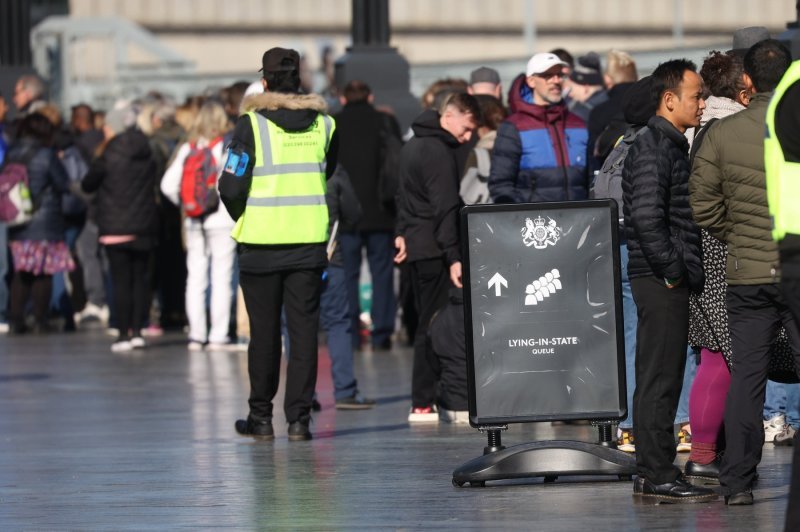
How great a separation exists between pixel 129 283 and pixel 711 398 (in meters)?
8.90

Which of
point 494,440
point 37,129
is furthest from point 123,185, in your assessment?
point 494,440

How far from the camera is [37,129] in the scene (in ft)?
59.7

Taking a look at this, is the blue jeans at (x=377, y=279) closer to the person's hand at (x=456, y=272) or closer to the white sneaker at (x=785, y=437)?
the person's hand at (x=456, y=272)

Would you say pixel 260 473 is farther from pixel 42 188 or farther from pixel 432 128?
pixel 42 188

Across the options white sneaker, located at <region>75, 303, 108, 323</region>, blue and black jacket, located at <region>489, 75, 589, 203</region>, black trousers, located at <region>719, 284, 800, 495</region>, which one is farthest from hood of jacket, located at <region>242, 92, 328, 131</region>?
white sneaker, located at <region>75, 303, 108, 323</region>

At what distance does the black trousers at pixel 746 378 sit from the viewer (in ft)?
27.0

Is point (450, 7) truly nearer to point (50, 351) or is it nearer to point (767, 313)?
point (50, 351)

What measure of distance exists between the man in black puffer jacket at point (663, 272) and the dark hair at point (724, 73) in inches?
39.2

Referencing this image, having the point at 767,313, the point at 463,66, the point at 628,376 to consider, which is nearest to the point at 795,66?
the point at 767,313

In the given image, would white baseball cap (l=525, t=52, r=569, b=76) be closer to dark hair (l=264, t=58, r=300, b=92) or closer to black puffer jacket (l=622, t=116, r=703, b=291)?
dark hair (l=264, t=58, r=300, b=92)

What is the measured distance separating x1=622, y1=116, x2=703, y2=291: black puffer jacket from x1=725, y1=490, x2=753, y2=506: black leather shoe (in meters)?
0.86

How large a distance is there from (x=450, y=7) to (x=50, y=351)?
39.6 m

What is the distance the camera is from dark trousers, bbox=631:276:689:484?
8297 mm

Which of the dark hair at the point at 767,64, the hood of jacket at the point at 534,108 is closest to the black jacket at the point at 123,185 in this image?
the hood of jacket at the point at 534,108
